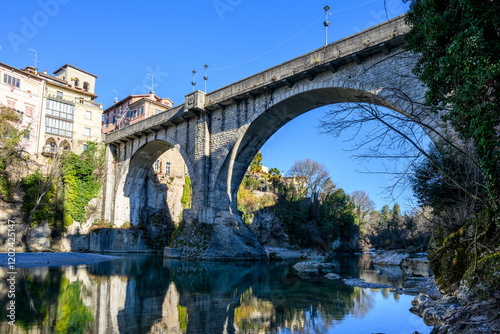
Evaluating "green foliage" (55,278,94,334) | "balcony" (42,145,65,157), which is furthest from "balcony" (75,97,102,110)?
"green foliage" (55,278,94,334)

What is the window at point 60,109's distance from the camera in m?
31.4

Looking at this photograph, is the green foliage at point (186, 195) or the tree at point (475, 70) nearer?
the tree at point (475, 70)

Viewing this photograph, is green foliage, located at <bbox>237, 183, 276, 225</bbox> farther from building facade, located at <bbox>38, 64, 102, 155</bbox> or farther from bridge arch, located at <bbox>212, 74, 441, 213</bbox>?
building facade, located at <bbox>38, 64, 102, 155</bbox>

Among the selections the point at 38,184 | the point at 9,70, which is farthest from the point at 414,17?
the point at 9,70

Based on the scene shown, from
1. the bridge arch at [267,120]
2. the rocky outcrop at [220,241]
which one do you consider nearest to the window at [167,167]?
the rocky outcrop at [220,241]

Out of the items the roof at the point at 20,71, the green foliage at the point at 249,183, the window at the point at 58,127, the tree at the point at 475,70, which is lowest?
the tree at the point at 475,70

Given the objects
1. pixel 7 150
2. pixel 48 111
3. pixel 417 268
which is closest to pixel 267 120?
pixel 417 268

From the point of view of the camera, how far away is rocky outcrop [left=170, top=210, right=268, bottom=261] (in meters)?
19.4

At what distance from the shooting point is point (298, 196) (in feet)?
131

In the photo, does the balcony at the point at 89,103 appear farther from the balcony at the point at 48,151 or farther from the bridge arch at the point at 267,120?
the bridge arch at the point at 267,120

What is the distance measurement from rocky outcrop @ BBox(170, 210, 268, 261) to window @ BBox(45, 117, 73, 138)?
57.9ft

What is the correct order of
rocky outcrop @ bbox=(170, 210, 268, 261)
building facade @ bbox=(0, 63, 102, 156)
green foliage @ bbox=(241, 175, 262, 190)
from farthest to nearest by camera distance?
green foliage @ bbox=(241, 175, 262, 190), building facade @ bbox=(0, 63, 102, 156), rocky outcrop @ bbox=(170, 210, 268, 261)

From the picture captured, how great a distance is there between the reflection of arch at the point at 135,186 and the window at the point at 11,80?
36.5ft

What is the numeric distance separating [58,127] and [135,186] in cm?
865
